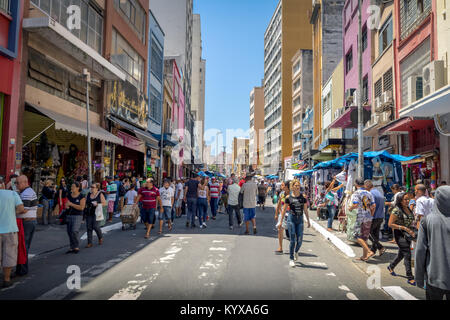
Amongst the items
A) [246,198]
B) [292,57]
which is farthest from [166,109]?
[292,57]

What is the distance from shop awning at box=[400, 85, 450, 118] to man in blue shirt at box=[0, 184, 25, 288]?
33.1 ft

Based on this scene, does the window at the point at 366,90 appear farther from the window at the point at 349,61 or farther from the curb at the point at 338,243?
the curb at the point at 338,243

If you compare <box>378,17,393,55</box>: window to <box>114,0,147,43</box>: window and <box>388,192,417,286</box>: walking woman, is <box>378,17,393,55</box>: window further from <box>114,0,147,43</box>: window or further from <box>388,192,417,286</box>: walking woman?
<box>114,0,147,43</box>: window

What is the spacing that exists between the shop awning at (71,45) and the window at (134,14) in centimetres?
608

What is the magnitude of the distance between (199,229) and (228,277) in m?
6.73

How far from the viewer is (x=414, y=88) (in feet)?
44.8

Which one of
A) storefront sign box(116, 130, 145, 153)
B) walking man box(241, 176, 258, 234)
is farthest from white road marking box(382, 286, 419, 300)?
storefront sign box(116, 130, 145, 153)

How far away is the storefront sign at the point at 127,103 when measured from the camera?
67.5ft

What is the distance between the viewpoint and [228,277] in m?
6.18

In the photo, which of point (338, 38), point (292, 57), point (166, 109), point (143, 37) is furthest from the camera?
point (292, 57)

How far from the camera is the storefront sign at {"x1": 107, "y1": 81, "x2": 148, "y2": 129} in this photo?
810 inches

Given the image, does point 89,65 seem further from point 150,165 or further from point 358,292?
point 358,292

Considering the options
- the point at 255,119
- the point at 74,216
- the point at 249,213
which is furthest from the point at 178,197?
the point at 255,119

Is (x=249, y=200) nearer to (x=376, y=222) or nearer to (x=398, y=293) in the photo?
(x=376, y=222)
